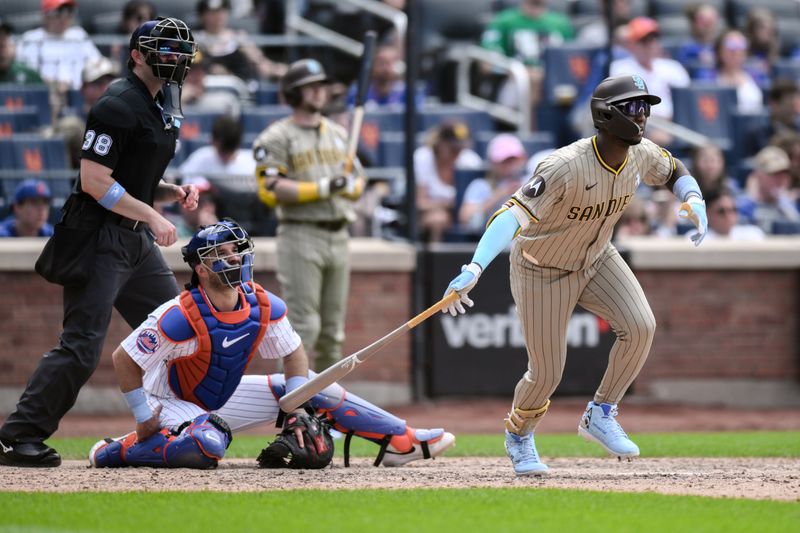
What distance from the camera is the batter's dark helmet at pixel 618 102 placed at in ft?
20.3

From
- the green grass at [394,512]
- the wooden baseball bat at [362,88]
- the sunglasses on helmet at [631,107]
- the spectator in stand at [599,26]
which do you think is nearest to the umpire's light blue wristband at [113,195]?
the green grass at [394,512]

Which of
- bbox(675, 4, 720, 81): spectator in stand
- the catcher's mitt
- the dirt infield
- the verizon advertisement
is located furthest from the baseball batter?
bbox(675, 4, 720, 81): spectator in stand

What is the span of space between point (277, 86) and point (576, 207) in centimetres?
629

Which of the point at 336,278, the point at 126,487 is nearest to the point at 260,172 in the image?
the point at 336,278

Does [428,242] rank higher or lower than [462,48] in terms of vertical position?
lower

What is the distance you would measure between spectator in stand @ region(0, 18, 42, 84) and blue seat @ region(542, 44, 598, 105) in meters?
4.77

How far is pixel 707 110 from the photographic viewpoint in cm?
1322

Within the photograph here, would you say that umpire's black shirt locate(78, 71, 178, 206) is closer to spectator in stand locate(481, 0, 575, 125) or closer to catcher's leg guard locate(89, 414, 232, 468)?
catcher's leg guard locate(89, 414, 232, 468)

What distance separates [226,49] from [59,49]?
169 cm

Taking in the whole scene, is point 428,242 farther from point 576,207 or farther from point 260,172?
point 576,207

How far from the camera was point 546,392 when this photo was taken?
660 cm

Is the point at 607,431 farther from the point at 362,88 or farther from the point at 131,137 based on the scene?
the point at 362,88

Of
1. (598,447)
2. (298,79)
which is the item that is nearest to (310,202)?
(298,79)

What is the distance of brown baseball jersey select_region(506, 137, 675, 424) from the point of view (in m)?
6.27
